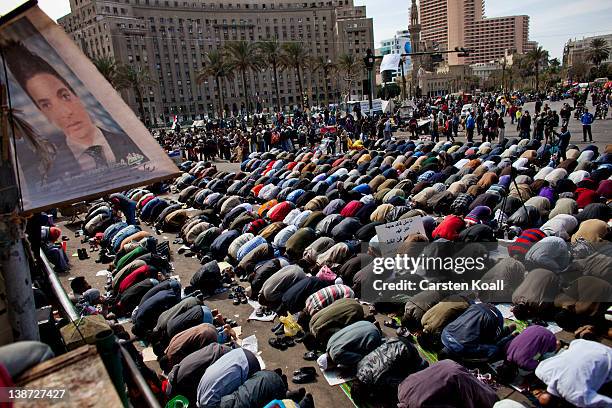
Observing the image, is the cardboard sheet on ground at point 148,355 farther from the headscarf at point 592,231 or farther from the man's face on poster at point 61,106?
the headscarf at point 592,231

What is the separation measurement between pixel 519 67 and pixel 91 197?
4952 inches

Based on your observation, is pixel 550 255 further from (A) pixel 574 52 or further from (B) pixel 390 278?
(A) pixel 574 52

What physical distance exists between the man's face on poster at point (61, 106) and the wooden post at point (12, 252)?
0.74 ft

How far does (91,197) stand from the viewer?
11.4 feet

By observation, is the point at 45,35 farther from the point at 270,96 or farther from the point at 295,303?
the point at 270,96

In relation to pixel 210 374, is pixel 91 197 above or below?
above

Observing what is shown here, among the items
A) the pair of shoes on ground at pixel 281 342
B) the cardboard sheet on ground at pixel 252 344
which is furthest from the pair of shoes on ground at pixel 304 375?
the cardboard sheet on ground at pixel 252 344

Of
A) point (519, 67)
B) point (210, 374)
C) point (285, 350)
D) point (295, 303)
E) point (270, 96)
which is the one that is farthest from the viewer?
point (270, 96)

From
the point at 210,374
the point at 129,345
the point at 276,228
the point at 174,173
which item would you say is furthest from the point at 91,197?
the point at 276,228

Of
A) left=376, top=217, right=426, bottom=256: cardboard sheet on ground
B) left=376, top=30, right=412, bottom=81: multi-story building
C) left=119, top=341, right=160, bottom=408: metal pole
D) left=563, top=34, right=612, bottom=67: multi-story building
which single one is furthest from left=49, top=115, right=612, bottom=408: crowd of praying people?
left=563, top=34, right=612, bottom=67: multi-story building

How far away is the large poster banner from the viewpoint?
342 cm

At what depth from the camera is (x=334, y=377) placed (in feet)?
22.9

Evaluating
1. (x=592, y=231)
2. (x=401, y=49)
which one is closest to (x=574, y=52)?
(x=401, y=49)

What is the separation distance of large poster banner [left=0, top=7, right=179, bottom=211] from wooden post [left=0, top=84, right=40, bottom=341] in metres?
0.07
